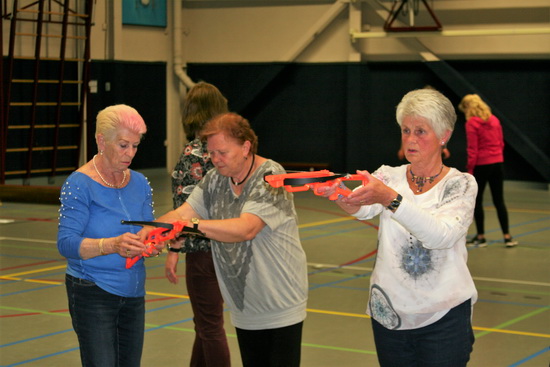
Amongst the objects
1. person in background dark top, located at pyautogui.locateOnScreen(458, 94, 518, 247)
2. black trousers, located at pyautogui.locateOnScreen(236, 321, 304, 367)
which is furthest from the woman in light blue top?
person in background dark top, located at pyautogui.locateOnScreen(458, 94, 518, 247)

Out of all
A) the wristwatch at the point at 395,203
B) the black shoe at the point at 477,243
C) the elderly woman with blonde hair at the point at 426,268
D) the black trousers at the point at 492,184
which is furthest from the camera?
the black shoe at the point at 477,243

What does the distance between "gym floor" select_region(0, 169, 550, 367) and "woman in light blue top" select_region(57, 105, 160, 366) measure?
193 centimetres

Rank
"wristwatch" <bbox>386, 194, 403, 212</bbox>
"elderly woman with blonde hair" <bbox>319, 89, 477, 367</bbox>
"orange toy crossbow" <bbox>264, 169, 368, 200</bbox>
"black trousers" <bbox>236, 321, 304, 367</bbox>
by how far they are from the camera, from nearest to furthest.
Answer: "orange toy crossbow" <bbox>264, 169, 368, 200</bbox> → "wristwatch" <bbox>386, 194, 403, 212</bbox> → "elderly woman with blonde hair" <bbox>319, 89, 477, 367</bbox> → "black trousers" <bbox>236, 321, 304, 367</bbox>

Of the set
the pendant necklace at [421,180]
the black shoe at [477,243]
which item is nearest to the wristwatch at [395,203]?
the pendant necklace at [421,180]

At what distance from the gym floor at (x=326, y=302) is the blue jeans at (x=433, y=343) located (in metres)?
2.39

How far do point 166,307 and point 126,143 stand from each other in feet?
11.7

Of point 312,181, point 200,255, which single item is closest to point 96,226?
point 200,255

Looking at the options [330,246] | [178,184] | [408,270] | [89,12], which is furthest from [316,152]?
[408,270]

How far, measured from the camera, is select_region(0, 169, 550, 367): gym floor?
18.4 feet

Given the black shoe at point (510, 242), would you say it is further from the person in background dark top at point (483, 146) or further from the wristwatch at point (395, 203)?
the wristwatch at point (395, 203)

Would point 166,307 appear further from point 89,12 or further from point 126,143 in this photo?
point 89,12

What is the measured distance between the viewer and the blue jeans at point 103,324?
3.41m

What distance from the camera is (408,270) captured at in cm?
301

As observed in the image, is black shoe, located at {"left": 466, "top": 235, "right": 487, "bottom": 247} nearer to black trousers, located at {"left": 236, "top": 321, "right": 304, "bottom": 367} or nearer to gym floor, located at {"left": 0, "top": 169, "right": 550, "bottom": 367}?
gym floor, located at {"left": 0, "top": 169, "right": 550, "bottom": 367}
